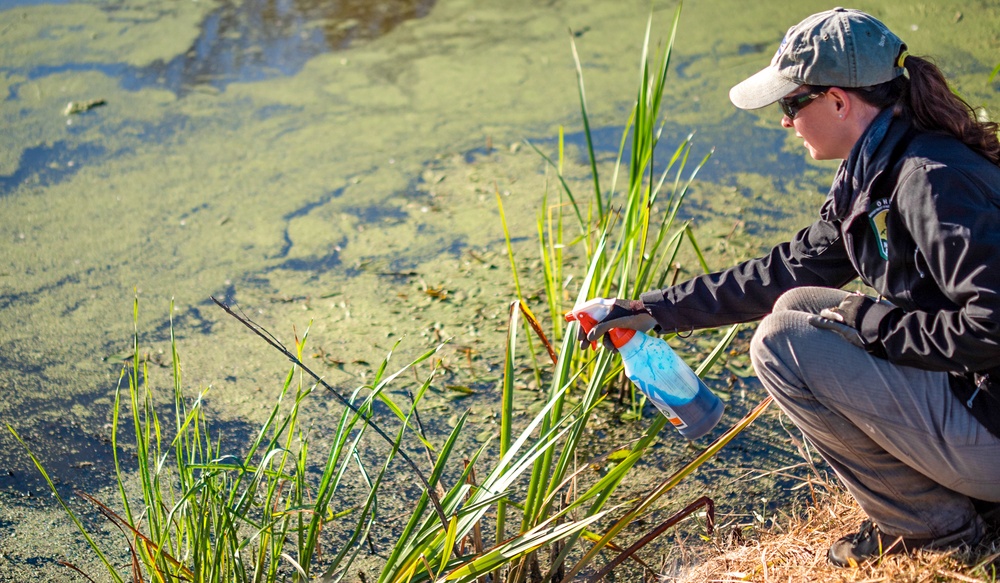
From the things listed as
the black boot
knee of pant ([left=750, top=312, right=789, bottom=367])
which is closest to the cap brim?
knee of pant ([left=750, top=312, right=789, bottom=367])

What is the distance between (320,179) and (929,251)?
2.52 m

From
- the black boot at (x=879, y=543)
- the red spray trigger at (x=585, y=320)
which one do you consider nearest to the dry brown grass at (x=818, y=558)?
the black boot at (x=879, y=543)

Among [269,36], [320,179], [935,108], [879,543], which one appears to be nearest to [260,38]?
[269,36]

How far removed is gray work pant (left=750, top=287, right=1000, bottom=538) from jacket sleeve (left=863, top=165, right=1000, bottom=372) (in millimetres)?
82

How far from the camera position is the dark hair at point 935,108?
1.24 meters

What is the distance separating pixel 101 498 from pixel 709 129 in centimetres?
250

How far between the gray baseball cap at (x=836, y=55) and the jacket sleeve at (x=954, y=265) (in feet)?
0.58

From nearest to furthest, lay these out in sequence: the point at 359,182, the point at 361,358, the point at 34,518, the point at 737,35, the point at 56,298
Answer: the point at 34,518, the point at 361,358, the point at 56,298, the point at 359,182, the point at 737,35

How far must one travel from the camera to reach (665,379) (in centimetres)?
148

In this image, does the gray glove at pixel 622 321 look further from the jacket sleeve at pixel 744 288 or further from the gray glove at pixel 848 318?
the gray glove at pixel 848 318

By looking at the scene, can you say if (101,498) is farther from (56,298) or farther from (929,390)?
(929,390)

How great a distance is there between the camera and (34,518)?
6.12ft

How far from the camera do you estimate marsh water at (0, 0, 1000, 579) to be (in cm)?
229

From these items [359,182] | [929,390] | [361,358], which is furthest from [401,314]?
[929,390]
